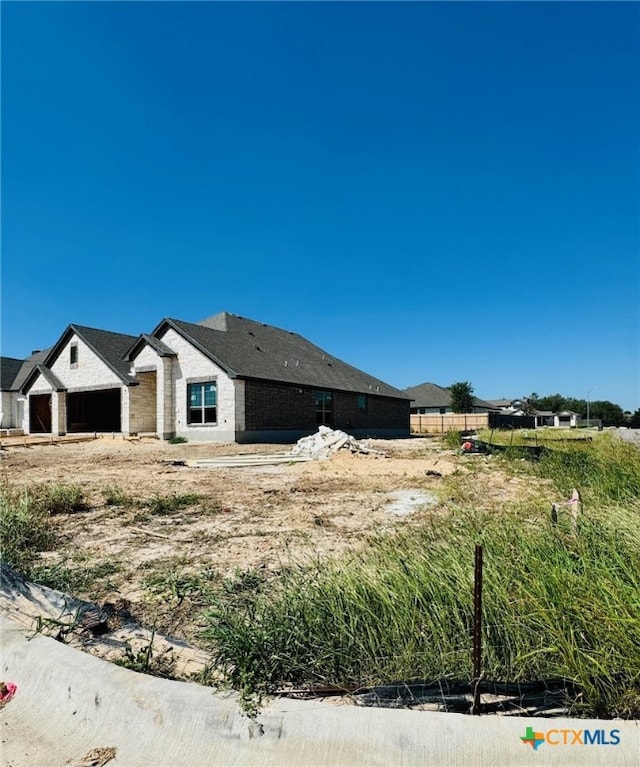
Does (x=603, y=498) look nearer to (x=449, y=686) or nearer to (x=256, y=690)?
(x=449, y=686)

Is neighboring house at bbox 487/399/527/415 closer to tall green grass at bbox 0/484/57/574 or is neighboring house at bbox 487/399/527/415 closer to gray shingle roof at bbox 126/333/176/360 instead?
gray shingle roof at bbox 126/333/176/360

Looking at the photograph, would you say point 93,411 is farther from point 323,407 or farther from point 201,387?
point 323,407

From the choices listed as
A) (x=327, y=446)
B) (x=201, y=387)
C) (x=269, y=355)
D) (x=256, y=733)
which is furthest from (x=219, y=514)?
(x=269, y=355)

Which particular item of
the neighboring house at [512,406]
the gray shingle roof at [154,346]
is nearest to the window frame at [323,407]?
the gray shingle roof at [154,346]

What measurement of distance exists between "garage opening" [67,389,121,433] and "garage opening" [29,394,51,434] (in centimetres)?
215

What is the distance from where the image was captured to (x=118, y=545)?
5168mm

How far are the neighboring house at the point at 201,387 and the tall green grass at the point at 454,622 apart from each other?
20.1 m

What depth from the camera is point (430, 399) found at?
210 feet

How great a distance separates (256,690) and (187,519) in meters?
4.48

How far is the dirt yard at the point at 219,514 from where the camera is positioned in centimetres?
409

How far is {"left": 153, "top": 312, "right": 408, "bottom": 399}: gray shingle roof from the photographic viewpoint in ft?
80.1

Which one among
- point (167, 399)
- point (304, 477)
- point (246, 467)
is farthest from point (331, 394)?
point (304, 477)

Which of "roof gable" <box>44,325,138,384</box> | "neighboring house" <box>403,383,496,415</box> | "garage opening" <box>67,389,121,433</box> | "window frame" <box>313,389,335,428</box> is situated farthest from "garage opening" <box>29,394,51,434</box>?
"neighboring house" <box>403,383,496,415</box>

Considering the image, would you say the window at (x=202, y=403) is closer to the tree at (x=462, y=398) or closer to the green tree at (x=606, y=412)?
the tree at (x=462, y=398)
